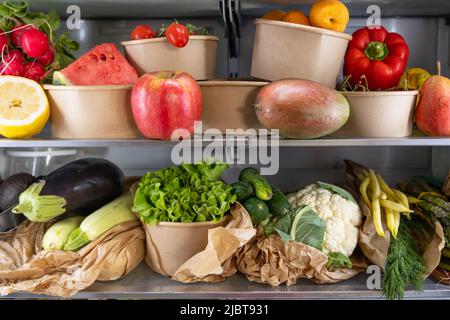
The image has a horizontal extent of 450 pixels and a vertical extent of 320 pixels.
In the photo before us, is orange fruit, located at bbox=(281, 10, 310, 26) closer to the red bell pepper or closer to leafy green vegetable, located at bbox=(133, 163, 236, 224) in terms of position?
the red bell pepper

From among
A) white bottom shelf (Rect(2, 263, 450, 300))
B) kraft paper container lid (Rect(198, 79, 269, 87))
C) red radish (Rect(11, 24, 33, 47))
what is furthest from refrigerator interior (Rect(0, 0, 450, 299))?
kraft paper container lid (Rect(198, 79, 269, 87))

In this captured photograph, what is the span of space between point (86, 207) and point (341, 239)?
2.42 feet

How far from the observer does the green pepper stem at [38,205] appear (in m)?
1.20

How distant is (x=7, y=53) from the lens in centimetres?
117

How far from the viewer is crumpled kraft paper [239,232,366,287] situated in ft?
3.75

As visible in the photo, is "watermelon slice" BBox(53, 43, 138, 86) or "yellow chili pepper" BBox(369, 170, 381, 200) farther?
"yellow chili pepper" BBox(369, 170, 381, 200)

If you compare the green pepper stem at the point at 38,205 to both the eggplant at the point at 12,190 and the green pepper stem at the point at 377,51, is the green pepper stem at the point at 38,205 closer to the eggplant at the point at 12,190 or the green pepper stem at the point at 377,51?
the eggplant at the point at 12,190

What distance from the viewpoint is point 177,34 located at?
112 centimetres

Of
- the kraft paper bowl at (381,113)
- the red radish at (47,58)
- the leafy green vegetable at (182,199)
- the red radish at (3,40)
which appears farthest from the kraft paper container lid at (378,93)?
the red radish at (3,40)

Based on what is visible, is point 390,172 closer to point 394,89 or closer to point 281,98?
point 394,89

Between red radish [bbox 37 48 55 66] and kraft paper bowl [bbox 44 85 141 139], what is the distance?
0.11 metres

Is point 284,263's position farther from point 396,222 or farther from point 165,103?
point 165,103

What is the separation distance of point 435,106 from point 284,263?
56 cm
